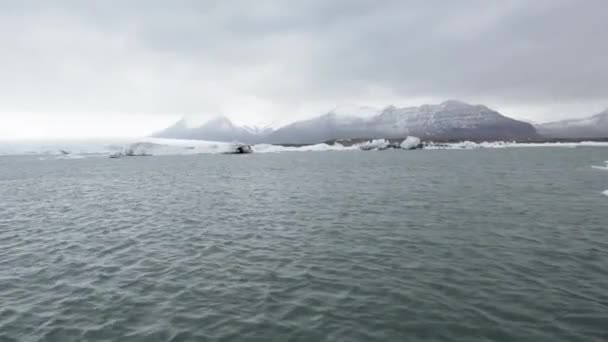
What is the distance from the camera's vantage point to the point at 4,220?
2089 centimetres

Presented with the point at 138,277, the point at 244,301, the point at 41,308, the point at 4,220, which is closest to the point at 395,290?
the point at 244,301

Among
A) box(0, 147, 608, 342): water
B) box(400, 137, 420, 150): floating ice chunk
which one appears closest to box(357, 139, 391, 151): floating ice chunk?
box(400, 137, 420, 150): floating ice chunk

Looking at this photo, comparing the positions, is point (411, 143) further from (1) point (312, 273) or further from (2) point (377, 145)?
(1) point (312, 273)

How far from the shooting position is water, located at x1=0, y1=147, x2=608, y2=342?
315 inches

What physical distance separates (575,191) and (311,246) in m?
24.3

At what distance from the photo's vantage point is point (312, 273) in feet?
37.0

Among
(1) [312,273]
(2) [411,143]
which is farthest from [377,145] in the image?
(1) [312,273]

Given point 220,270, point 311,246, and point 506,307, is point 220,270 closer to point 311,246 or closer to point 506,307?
point 311,246

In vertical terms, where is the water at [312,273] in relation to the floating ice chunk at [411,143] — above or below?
below

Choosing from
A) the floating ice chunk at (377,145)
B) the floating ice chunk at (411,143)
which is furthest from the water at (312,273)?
the floating ice chunk at (377,145)

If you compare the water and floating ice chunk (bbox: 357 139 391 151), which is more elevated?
floating ice chunk (bbox: 357 139 391 151)

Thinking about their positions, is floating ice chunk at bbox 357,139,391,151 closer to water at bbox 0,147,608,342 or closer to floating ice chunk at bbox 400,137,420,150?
floating ice chunk at bbox 400,137,420,150

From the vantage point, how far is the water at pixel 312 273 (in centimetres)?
800

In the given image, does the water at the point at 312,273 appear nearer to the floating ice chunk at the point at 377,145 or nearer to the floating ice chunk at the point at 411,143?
the floating ice chunk at the point at 411,143
